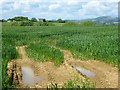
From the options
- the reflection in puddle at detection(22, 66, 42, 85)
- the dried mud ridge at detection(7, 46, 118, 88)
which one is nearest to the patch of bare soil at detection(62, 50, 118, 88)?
the dried mud ridge at detection(7, 46, 118, 88)

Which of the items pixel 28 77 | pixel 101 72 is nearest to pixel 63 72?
pixel 28 77

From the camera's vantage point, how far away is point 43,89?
9.48 metres

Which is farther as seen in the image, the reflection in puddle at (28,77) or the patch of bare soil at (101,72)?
the reflection in puddle at (28,77)

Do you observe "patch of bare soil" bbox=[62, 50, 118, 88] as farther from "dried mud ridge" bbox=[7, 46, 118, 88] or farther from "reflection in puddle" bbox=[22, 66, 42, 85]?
"reflection in puddle" bbox=[22, 66, 42, 85]

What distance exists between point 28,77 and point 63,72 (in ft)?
4.81

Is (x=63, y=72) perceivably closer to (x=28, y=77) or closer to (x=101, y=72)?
(x=28, y=77)

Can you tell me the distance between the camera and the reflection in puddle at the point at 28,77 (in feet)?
36.8

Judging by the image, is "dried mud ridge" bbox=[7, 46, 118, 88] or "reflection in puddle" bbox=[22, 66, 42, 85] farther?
A: "reflection in puddle" bbox=[22, 66, 42, 85]

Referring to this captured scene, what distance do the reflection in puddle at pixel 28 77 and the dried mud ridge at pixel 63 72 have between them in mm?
175

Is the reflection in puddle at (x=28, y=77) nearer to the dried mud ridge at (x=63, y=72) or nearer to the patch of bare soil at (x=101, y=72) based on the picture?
the dried mud ridge at (x=63, y=72)

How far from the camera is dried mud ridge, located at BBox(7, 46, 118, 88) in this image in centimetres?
1062

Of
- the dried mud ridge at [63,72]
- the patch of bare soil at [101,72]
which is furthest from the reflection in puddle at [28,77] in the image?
the patch of bare soil at [101,72]

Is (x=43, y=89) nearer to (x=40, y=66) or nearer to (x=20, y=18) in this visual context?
(x=40, y=66)

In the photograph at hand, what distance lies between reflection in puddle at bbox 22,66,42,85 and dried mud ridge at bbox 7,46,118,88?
18cm
